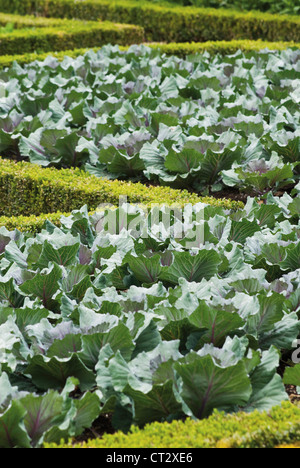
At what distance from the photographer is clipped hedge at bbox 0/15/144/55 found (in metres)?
13.4

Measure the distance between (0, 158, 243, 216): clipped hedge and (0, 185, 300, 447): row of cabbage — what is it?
1074 millimetres

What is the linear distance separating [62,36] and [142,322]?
11.7m

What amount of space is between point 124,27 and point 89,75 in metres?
6.92

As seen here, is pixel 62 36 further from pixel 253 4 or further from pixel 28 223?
pixel 28 223

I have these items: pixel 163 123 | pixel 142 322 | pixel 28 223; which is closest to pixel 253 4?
pixel 163 123

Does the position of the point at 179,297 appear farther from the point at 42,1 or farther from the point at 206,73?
the point at 42,1

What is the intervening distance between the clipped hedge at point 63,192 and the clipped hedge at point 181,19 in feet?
31.7

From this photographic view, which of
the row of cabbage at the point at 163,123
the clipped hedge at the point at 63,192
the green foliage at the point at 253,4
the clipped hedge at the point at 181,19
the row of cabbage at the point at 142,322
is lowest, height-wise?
the clipped hedge at the point at 181,19

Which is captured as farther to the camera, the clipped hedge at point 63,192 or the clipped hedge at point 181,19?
the clipped hedge at point 181,19

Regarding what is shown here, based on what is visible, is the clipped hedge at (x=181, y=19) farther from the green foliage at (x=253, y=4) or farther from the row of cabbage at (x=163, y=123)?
the row of cabbage at (x=163, y=123)

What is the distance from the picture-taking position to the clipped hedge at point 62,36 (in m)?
13.4

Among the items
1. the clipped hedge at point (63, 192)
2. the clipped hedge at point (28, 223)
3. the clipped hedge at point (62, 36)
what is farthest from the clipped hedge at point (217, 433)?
the clipped hedge at point (62, 36)

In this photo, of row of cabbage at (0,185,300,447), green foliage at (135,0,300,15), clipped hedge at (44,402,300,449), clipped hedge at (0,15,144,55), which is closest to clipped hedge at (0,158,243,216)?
row of cabbage at (0,185,300,447)

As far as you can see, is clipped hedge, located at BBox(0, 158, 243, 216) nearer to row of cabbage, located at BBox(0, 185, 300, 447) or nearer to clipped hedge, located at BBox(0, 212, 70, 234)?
clipped hedge, located at BBox(0, 212, 70, 234)
